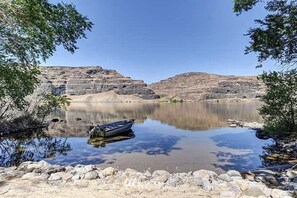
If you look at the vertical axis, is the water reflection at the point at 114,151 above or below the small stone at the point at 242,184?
below

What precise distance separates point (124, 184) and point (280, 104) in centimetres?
1802

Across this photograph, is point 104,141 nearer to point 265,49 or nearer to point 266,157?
point 266,157

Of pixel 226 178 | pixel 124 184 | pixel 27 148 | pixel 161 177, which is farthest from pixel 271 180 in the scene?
pixel 27 148

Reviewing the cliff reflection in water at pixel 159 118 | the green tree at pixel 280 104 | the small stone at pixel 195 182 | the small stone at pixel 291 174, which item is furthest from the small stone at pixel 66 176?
the cliff reflection in water at pixel 159 118

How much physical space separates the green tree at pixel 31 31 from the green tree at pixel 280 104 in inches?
581

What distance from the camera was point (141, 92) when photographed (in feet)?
636

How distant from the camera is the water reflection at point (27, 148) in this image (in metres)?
17.8

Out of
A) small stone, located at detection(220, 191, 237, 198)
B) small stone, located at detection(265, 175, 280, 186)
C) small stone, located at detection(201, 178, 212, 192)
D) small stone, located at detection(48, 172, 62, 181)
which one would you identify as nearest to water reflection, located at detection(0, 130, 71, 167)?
small stone, located at detection(48, 172, 62, 181)

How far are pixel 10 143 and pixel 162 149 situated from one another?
14.3 m

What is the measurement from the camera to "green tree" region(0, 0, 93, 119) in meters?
Answer: 11.1

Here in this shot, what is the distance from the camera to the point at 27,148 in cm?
2120

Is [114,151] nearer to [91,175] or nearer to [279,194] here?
[91,175]

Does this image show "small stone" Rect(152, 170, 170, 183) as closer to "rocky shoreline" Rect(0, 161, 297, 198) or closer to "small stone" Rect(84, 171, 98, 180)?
"rocky shoreline" Rect(0, 161, 297, 198)

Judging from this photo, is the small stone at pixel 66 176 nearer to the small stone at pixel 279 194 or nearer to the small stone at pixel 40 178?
the small stone at pixel 40 178
